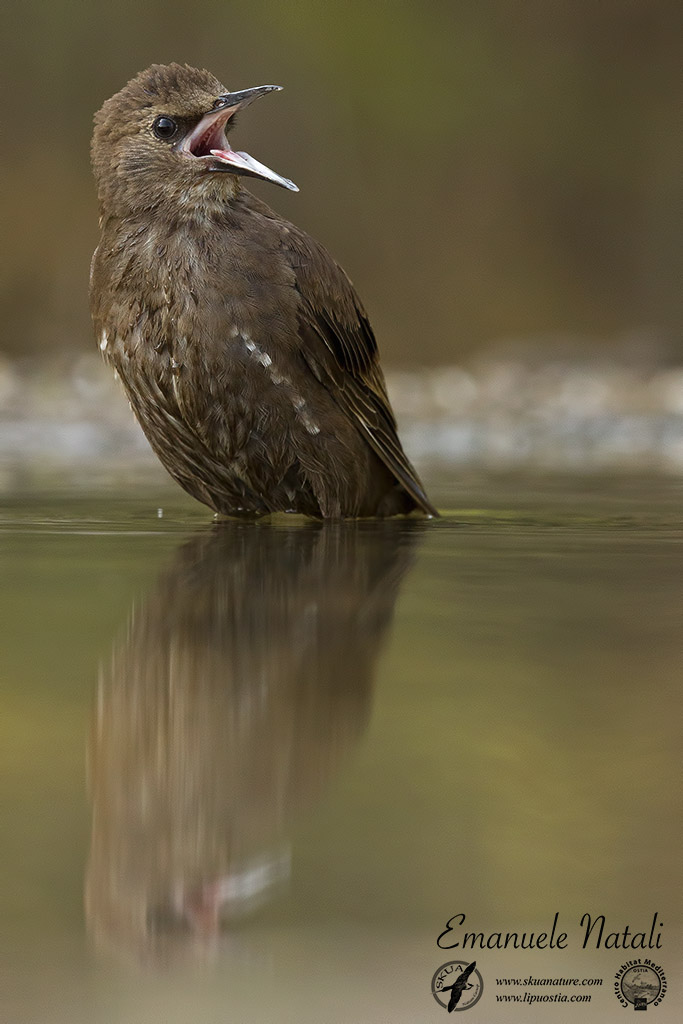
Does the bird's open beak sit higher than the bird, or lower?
higher

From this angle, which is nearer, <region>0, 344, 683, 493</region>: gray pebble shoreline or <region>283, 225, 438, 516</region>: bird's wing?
<region>283, 225, 438, 516</region>: bird's wing

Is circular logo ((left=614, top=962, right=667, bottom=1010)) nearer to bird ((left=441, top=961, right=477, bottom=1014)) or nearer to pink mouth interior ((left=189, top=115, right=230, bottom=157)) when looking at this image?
bird ((left=441, top=961, right=477, bottom=1014))

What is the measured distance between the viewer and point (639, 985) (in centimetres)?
118

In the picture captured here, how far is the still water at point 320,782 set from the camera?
119 centimetres

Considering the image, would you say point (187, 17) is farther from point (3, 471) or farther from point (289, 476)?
point (289, 476)

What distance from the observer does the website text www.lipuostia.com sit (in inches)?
46.0

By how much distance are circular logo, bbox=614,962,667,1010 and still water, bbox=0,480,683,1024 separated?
0.01 metres

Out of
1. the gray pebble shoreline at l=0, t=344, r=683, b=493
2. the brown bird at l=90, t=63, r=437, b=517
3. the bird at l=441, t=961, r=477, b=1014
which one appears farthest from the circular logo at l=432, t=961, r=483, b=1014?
the gray pebble shoreline at l=0, t=344, r=683, b=493

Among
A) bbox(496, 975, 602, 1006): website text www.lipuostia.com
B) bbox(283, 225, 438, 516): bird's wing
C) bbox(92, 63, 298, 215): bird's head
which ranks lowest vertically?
bbox(496, 975, 602, 1006): website text www.lipuostia.com

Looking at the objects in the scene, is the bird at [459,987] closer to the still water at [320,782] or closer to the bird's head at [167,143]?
the still water at [320,782]

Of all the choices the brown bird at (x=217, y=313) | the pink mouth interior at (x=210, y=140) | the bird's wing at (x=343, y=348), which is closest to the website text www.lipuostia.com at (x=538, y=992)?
the brown bird at (x=217, y=313)

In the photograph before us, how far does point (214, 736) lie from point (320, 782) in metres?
0.19

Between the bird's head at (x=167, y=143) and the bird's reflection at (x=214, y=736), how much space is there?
4.32 feet

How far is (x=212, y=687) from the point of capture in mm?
1882
